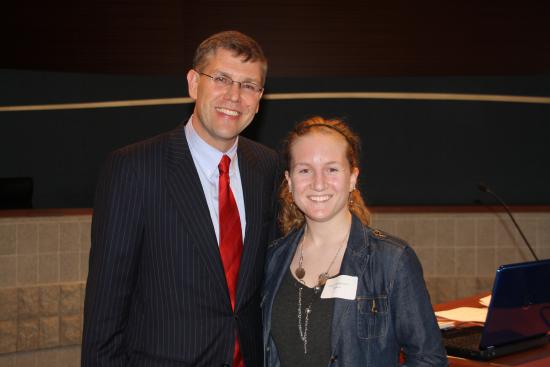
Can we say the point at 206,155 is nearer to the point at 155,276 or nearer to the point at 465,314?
the point at 155,276

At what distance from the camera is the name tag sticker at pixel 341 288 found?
1.92 m

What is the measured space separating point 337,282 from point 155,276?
500 mm

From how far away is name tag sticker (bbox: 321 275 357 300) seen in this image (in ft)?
6.28

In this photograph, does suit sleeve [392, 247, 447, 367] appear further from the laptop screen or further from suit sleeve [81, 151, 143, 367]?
suit sleeve [81, 151, 143, 367]

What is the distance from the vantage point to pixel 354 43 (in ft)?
16.8

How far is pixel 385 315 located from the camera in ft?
6.19

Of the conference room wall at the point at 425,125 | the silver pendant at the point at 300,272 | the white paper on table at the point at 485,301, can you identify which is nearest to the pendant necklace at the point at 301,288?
the silver pendant at the point at 300,272

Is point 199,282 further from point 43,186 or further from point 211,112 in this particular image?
point 43,186

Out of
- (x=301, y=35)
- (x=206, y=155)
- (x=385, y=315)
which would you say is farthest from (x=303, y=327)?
(x=301, y=35)

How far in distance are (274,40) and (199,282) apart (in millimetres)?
3305

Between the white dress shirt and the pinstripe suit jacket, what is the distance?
0.06 meters

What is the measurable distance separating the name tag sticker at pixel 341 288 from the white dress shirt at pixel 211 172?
0.34 meters

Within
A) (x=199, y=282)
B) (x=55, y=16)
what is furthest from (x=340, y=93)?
(x=199, y=282)

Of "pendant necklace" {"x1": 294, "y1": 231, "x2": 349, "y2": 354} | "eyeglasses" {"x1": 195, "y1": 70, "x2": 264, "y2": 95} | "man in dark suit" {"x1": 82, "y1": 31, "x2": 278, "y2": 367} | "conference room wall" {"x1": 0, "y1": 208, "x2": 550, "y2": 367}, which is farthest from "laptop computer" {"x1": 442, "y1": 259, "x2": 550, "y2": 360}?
"conference room wall" {"x1": 0, "y1": 208, "x2": 550, "y2": 367}
